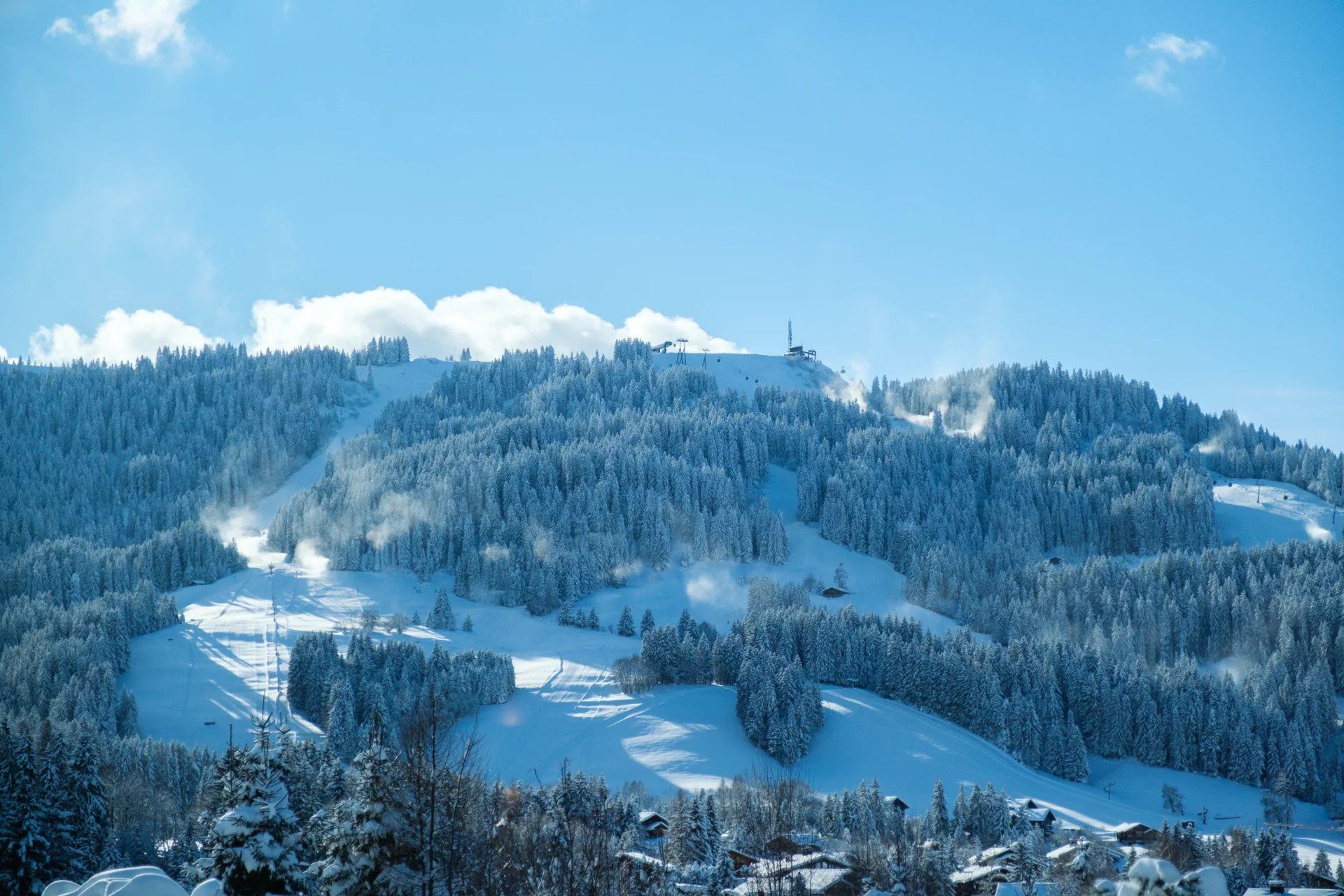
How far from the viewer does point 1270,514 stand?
182375 mm

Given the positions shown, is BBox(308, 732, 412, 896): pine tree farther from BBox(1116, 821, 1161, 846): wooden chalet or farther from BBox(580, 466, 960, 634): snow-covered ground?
BBox(580, 466, 960, 634): snow-covered ground

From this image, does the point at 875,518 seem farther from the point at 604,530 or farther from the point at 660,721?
the point at 660,721

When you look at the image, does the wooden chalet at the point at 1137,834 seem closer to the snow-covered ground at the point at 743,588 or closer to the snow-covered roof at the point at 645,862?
the snow-covered roof at the point at 645,862

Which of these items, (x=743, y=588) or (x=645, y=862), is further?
(x=743, y=588)

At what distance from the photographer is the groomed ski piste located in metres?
90.3

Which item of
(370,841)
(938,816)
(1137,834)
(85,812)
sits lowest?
(1137,834)

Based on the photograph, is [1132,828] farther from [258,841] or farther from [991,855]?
[258,841]

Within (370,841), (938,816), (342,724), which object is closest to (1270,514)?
(938,816)

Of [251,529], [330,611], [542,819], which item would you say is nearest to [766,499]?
[330,611]

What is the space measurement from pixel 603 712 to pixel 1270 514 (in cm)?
13096

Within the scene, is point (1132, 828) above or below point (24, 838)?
below

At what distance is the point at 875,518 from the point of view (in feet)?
558

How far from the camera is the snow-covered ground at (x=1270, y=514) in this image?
174 metres

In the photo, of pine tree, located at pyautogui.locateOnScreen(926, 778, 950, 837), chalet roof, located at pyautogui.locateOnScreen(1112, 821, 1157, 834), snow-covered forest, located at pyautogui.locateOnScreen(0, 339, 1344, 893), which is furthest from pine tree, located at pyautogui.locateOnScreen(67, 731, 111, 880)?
chalet roof, located at pyautogui.locateOnScreen(1112, 821, 1157, 834)
